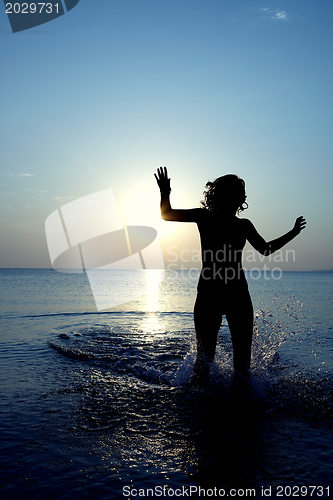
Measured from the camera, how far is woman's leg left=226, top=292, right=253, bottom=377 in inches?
148

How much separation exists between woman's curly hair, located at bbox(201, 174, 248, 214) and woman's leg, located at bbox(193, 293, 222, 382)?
114 centimetres

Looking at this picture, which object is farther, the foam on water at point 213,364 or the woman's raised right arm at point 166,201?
the foam on water at point 213,364

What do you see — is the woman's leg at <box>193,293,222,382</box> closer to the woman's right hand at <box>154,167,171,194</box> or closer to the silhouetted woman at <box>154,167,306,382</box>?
the silhouetted woman at <box>154,167,306,382</box>

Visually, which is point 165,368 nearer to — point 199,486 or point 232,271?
point 232,271

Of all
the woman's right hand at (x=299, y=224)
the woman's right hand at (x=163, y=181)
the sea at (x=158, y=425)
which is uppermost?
the woman's right hand at (x=163, y=181)

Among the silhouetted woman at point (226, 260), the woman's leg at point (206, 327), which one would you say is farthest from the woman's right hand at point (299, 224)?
the woman's leg at point (206, 327)

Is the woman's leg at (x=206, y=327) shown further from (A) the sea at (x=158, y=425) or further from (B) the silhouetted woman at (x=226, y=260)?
(A) the sea at (x=158, y=425)

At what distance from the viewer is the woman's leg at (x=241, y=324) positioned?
377 cm

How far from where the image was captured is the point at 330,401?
14.2 ft

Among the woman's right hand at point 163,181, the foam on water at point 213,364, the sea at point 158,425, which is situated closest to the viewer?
the sea at point 158,425

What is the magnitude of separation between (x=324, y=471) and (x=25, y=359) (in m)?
5.44

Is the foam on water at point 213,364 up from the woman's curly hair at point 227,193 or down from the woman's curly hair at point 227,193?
down

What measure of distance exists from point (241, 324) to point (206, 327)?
0.43 metres

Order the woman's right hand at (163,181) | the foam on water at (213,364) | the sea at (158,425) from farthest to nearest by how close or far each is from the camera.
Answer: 1. the foam on water at (213,364)
2. the woman's right hand at (163,181)
3. the sea at (158,425)
